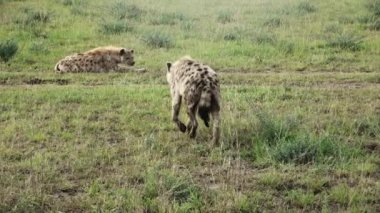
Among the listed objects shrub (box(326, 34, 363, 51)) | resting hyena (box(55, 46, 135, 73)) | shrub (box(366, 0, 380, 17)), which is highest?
shrub (box(366, 0, 380, 17))

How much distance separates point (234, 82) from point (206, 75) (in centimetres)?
342

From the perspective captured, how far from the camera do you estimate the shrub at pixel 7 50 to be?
41.2ft

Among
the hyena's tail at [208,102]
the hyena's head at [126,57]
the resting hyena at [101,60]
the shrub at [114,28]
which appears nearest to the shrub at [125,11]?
the shrub at [114,28]

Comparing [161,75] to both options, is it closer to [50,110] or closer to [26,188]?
[50,110]

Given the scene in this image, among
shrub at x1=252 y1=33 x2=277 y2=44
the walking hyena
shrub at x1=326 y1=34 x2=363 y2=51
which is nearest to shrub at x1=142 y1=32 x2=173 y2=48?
shrub at x1=252 y1=33 x2=277 y2=44

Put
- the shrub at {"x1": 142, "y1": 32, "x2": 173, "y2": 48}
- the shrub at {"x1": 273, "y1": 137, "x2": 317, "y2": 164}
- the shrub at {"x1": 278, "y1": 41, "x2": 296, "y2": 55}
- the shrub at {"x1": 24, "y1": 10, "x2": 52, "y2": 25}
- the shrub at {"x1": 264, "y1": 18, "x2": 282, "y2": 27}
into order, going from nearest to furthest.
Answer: the shrub at {"x1": 273, "y1": 137, "x2": 317, "y2": 164}, the shrub at {"x1": 278, "y1": 41, "x2": 296, "y2": 55}, the shrub at {"x1": 142, "y1": 32, "x2": 173, "y2": 48}, the shrub at {"x1": 24, "y1": 10, "x2": 52, "y2": 25}, the shrub at {"x1": 264, "y1": 18, "x2": 282, "y2": 27}

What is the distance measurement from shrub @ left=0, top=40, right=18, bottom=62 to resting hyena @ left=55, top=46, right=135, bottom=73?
118 cm

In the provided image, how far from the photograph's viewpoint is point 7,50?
12602mm

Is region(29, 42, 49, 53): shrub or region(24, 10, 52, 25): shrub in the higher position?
region(24, 10, 52, 25): shrub

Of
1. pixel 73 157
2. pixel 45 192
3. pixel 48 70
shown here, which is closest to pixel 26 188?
pixel 45 192

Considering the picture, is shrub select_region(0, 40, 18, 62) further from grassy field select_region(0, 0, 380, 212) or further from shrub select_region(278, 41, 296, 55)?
shrub select_region(278, 41, 296, 55)

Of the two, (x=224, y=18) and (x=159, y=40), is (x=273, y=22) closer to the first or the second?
(x=224, y=18)

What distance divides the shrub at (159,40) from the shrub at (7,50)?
9.51 ft

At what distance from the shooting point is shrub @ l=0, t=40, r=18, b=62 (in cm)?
1256
